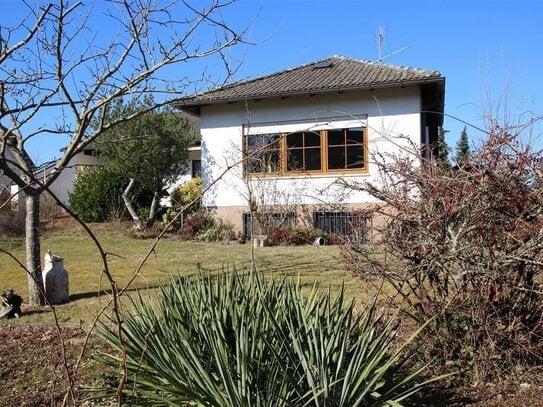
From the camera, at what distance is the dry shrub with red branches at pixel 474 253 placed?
157 inches

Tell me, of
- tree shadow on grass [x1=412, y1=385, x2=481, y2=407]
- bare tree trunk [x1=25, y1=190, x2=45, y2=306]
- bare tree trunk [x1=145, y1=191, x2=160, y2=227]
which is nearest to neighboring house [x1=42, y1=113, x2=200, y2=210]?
bare tree trunk [x1=145, y1=191, x2=160, y2=227]

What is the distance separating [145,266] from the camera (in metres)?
10.5

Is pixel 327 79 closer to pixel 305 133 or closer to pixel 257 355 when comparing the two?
pixel 305 133

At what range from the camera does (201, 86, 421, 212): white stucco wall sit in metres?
16.3

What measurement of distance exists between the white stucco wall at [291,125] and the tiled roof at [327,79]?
428mm

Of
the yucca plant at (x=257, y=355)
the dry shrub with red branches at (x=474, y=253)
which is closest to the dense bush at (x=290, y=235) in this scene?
the dry shrub with red branches at (x=474, y=253)

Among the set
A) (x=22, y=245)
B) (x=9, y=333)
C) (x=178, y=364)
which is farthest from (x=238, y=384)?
(x=22, y=245)

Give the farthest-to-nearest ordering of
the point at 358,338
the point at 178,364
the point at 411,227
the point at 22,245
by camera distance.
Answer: the point at 22,245 < the point at 411,227 < the point at 358,338 < the point at 178,364

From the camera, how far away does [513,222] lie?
4051 millimetres

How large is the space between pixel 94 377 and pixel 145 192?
1648 cm

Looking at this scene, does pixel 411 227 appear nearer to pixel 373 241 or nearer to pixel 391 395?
pixel 373 241

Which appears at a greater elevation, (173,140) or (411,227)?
(173,140)

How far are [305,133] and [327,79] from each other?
1752 mm

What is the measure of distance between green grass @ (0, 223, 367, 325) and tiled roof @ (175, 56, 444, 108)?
161 inches
